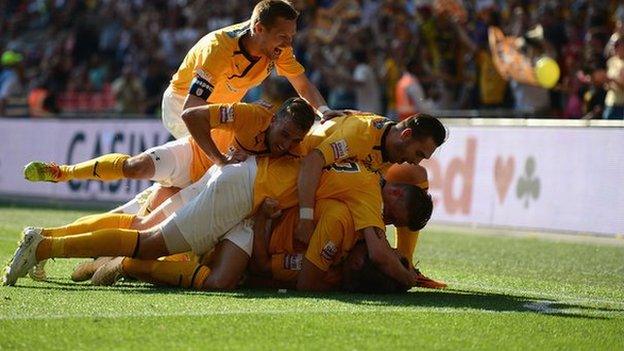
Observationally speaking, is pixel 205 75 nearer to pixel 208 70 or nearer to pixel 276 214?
pixel 208 70

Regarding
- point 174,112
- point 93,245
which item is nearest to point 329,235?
point 93,245

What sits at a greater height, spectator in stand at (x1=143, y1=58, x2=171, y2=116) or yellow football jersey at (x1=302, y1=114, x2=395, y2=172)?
yellow football jersey at (x1=302, y1=114, x2=395, y2=172)

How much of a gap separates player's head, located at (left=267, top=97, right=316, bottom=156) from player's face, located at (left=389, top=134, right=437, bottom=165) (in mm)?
635

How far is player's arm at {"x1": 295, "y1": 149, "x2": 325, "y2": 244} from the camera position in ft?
27.2

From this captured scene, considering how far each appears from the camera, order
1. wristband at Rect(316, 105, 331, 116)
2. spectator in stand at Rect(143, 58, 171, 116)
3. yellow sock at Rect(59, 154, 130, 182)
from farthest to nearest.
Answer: spectator in stand at Rect(143, 58, 171, 116), wristband at Rect(316, 105, 331, 116), yellow sock at Rect(59, 154, 130, 182)

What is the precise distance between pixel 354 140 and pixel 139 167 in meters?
1.65

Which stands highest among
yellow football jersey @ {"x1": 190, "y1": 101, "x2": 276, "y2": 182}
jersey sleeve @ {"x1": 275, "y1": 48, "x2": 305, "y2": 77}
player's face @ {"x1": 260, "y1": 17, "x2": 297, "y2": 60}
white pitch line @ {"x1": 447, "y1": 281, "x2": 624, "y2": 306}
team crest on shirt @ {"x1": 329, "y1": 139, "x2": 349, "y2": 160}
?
player's face @ {"x1": 260, "y1": 17, "x2": 297, "y2": 60}

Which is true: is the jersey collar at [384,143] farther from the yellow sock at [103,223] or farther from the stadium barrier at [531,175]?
the stadium barrier at [531,175]

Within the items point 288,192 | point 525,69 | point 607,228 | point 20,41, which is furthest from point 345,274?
point 20,41

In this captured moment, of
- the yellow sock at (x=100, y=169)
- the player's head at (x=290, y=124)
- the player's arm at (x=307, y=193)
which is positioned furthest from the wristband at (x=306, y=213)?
the yellow sock at (x=100, y=169)

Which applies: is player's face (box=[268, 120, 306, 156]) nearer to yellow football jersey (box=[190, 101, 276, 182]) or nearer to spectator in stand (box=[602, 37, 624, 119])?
yellow football jersey (box=[190, 101, 276, 182])

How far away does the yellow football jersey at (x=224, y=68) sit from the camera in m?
9.09

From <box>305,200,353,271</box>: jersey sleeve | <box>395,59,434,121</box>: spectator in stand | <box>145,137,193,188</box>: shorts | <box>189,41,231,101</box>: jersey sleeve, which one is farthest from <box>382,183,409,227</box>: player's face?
<box>395,59,434,121</box>: spectator in stand

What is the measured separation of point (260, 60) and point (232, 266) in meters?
1.84
